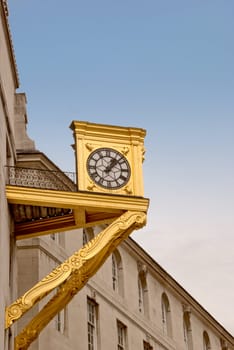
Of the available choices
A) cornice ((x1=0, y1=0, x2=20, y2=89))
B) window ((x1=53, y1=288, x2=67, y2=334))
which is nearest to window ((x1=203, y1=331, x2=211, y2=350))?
window ((x1=53, y1=288, x2=67, y2=334))

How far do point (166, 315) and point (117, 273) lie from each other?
5735mm

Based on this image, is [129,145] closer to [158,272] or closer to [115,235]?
[115,235]

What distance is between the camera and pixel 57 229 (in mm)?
25516

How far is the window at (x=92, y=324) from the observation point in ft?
125

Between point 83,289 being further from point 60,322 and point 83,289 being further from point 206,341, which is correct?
point 206,341

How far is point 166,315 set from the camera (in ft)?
156

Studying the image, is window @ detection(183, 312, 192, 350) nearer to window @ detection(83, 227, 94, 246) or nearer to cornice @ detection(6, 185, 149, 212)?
window @ detection(83, 227, 94, 246)

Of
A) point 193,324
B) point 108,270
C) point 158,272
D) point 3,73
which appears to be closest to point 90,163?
point 3,73

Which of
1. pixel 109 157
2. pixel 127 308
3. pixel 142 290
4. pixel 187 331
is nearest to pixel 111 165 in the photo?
pixel 109 157

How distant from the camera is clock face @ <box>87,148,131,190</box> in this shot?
80.4 feet

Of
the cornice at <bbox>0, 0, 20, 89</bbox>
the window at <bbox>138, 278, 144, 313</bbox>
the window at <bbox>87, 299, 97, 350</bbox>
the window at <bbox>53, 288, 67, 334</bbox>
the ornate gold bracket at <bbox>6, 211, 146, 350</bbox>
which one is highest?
the cornice at <bbox>0, 0, 20, 89</bbox>

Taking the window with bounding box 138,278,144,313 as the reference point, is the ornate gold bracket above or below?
below

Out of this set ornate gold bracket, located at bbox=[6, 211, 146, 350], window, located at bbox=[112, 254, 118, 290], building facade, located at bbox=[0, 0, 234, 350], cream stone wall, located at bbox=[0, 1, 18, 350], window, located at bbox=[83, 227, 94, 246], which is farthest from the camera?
window, located at bbox=[112, 254, 118, 290]

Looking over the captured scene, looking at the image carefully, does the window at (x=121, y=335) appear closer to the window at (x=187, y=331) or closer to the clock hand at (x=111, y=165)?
the window at (x=187, y=331)
